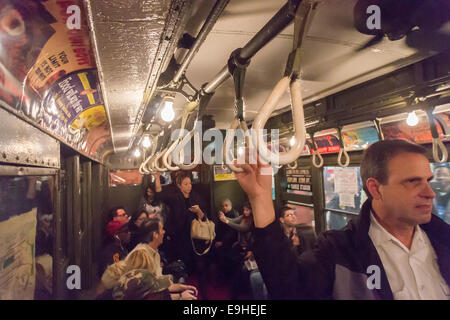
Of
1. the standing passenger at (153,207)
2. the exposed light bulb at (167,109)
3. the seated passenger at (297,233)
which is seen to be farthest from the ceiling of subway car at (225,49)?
the seated passenger at (297,233)

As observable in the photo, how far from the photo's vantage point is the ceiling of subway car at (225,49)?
1.08m

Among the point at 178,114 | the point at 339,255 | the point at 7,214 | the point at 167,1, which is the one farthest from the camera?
the point at 178,114

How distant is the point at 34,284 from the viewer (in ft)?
5.33

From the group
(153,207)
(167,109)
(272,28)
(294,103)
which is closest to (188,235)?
(153,207)

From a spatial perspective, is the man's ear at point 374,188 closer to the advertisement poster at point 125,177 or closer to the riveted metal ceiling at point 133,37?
the riveted metal ceiling at point 133,37

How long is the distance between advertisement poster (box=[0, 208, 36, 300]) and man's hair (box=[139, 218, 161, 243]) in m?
1.37

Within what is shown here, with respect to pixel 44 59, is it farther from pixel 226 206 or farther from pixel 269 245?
pixel 226 206

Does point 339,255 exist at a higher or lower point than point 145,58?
lower

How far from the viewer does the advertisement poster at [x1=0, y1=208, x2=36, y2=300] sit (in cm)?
122

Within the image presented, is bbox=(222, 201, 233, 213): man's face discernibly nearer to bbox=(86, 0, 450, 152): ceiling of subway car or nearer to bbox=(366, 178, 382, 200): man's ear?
Answer: bbox=(86, 0, 450, 152): ceiling of subway car

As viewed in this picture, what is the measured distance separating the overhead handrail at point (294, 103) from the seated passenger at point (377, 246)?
22 centimetres
